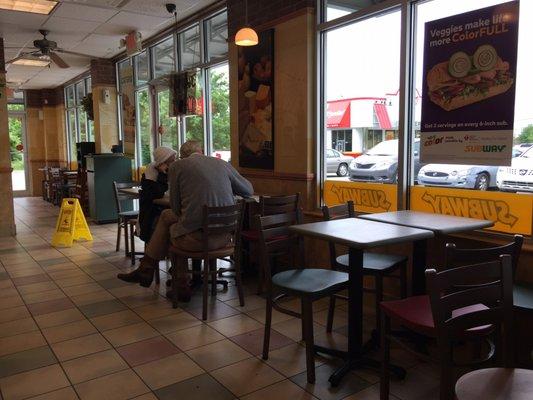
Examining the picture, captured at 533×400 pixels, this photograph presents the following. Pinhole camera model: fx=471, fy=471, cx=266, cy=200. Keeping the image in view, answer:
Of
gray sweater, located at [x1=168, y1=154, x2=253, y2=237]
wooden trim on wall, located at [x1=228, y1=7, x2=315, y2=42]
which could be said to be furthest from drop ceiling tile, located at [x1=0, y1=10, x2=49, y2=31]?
gray sweater, located at [x1=168, y1=154, x2=253, y2=237]

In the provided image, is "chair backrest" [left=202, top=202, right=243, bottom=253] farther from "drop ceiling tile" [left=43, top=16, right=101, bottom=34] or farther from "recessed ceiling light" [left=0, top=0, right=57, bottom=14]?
"drop ceiling tile" [left=43, top=16, right=101, bottom=34]

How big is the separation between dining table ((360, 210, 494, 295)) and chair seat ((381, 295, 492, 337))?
48 centimetres

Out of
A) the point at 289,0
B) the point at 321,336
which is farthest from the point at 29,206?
the point at 321,336

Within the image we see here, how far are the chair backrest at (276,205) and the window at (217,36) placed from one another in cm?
249

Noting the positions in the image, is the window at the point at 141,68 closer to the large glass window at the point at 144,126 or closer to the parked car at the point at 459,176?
the large glass window at the point at 144,126

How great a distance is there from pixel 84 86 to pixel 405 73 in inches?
371

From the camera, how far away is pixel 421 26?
3.48m

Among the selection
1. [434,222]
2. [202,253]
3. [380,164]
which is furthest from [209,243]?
→ [434,222]

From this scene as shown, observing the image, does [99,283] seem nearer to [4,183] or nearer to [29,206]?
[4,183]

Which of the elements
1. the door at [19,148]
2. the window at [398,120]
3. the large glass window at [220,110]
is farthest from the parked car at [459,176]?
the door at [19,148]

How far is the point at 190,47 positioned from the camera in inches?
257

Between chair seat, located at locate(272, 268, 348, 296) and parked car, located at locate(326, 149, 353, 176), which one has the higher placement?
parked car, located at locate(326, 149, 353, 176)

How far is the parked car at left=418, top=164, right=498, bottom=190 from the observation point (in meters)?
3.13

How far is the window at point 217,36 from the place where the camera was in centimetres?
567
